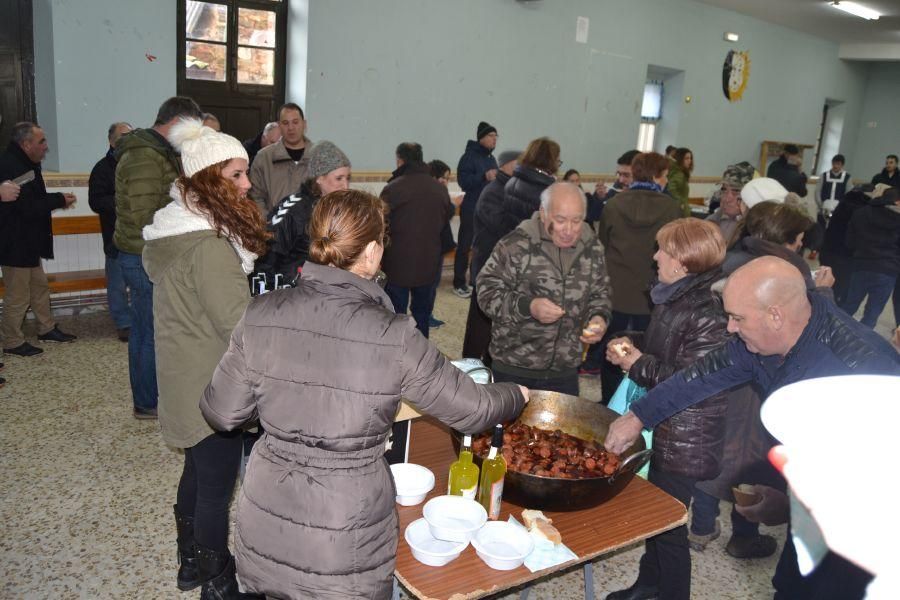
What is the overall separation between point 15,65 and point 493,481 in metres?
5.61

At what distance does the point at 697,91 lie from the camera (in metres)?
11.2

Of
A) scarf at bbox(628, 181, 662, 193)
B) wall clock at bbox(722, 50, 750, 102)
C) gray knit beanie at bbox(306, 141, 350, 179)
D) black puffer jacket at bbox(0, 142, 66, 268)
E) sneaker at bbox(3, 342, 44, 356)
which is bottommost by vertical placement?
sneaker at bbox(3, 342, 44, 356)

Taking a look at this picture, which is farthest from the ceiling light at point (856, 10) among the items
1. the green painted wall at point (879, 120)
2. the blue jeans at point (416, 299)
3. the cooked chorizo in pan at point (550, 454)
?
the cooked chorizo in pan at point (550, 454)

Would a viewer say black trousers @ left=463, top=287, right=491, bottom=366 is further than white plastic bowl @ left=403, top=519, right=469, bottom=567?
Yes

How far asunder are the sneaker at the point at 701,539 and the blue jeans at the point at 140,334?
288 centimetres

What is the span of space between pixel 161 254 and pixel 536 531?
4.78 ft

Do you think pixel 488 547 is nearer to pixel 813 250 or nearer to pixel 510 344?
pixel 510 344

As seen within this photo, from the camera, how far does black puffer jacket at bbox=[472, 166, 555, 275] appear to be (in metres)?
4.64

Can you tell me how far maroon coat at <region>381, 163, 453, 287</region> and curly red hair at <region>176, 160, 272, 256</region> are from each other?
2615mm

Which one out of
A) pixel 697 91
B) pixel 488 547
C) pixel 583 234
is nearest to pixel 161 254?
pixel 488 547

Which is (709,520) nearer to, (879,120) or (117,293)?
(117,293)

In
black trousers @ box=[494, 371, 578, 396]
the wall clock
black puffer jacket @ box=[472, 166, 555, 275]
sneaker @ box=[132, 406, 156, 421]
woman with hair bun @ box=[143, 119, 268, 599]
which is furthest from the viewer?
the wall clock

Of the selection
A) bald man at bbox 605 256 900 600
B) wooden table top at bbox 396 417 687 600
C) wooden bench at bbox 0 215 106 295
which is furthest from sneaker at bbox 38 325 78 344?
bald man at bbox 605 256 900 600

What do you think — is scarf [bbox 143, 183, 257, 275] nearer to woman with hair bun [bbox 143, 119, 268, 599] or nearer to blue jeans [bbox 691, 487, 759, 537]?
woman with hair bun [bbox 143, 119, 268, 599]
